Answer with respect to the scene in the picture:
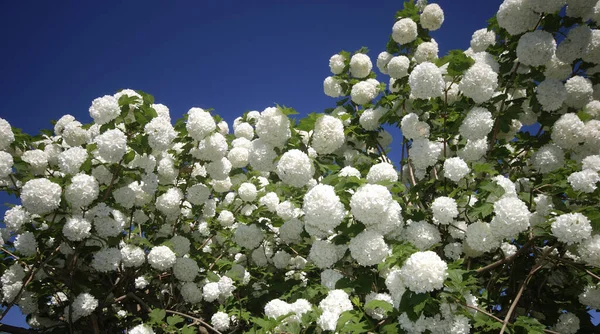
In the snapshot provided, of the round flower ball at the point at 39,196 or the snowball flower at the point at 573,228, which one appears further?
the round flower ball at the point at 39,196

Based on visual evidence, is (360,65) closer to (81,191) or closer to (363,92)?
(363,92)

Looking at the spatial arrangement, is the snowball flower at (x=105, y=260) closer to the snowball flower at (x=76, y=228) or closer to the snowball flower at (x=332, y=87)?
the snowball flower at (x=76, y=228)

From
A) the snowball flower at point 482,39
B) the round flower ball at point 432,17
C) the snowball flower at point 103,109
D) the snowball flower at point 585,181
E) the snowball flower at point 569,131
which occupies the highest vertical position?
the round flower ball at point 432,17

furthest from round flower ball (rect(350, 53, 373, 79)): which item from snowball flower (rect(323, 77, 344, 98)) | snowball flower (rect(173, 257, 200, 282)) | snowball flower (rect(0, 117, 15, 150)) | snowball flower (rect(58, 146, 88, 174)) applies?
snowball flower (rect(0, 117, 15, 150))

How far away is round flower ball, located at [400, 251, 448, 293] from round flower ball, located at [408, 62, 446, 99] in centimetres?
200

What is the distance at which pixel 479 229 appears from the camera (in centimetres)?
346

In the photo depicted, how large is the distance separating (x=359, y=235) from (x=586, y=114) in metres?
3.51

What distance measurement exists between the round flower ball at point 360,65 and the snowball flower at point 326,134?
2624 mm

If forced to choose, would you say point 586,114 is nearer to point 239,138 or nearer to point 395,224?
point 395,224

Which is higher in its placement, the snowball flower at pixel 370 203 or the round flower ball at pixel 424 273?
the snowball flower at pixel 370 203

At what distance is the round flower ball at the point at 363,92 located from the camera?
18.6 feet

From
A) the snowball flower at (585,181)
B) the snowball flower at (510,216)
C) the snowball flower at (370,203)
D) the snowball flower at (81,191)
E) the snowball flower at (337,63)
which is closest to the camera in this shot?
the snowball flower at (370,203)

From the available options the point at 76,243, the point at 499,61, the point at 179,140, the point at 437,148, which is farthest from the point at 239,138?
the point at 499,61

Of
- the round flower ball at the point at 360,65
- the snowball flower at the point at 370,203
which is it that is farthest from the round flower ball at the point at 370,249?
the round flower ball at the point at 360,65
